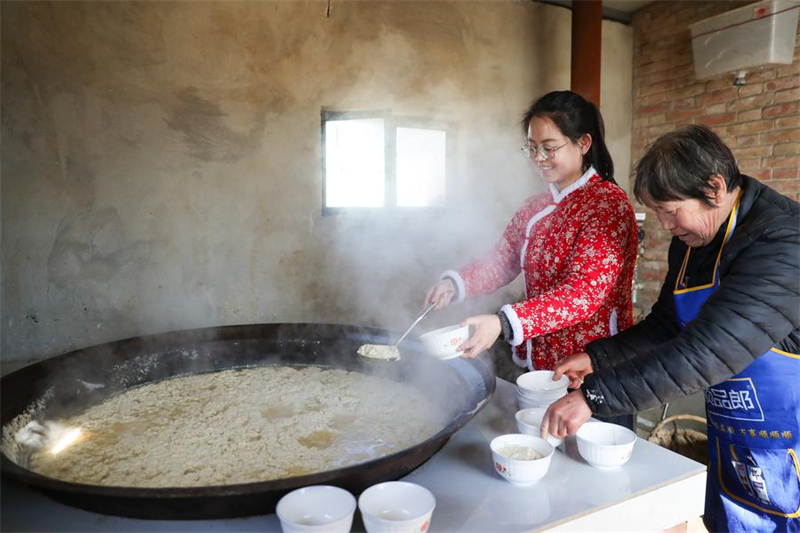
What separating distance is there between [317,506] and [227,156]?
8.90 feet

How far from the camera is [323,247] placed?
12.0 feet

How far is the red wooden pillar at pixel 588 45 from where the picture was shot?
404 centimetres

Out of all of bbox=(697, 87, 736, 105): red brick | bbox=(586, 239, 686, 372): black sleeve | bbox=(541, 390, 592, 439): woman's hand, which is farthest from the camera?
bbox=(697, 87, 736, 105): red brick

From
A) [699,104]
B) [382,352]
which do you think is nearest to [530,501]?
[382,352]

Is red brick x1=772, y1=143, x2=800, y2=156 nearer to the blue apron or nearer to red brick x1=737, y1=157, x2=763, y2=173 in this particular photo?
red brick x1=737, y1=157, x2=763, y2=173

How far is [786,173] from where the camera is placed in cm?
383

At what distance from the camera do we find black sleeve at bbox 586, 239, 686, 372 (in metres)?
1.64

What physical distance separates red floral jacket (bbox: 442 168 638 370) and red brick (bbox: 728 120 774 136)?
2.93 meters

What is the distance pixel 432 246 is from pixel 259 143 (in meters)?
1.49

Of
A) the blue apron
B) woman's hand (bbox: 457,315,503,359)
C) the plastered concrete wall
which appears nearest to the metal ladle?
woman's hand (bbox: 457,315,503,359)

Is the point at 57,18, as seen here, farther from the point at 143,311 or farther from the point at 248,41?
the point at 143,311

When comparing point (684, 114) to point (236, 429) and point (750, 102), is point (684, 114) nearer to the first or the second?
point (750, 102)

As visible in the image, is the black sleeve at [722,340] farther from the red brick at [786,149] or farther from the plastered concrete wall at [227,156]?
the red brick at [786,149]

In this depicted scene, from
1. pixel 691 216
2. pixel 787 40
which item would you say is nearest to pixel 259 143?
pixel 691 216
